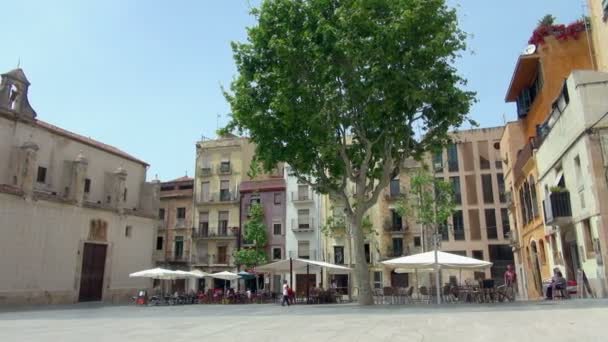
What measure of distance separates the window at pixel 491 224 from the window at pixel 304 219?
18.2 metres

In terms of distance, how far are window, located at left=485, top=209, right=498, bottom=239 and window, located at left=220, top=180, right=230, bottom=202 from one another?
2755 centimetres

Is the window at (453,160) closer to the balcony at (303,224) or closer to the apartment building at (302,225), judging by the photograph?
the apartment building at (302,225)

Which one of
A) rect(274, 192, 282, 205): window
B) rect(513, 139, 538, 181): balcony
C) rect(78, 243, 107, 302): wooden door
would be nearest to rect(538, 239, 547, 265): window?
rect(513, 139, 538, 181): balcony

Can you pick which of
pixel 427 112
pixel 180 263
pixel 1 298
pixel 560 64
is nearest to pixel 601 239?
pixel 427 112

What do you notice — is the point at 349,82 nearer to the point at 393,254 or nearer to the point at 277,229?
the point at 393,254

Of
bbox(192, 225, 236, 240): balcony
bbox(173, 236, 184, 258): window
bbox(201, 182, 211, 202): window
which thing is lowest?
bbox(173, 236, 184, 258): window

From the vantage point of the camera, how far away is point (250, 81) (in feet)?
68.9

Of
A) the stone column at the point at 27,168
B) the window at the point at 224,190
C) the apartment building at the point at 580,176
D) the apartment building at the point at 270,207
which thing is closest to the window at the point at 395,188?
the apartment building at the point at 270,207

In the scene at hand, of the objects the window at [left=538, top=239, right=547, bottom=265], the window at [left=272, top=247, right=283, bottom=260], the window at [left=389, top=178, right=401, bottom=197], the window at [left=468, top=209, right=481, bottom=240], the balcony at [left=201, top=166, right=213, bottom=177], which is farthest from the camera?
the balcony at [left=201, top=166, right=213, bottom=177]

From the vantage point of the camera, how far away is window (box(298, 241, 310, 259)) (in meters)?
47.1

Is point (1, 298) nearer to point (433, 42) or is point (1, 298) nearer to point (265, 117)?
point (265, 117)

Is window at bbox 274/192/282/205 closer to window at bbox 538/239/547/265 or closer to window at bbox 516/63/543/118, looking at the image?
window at bbox 516/63/543/118

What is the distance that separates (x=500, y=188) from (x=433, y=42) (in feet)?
112

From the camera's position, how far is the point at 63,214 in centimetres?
3169
